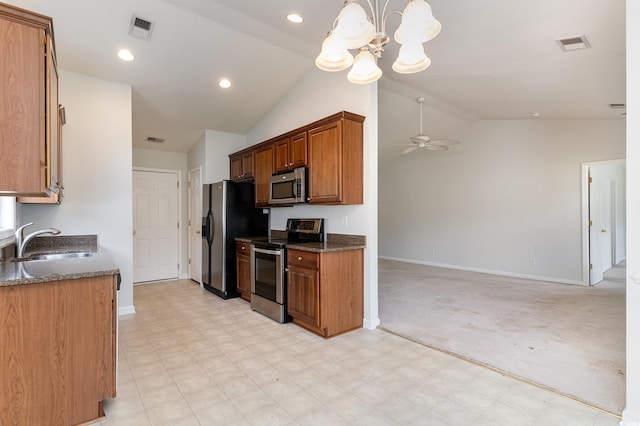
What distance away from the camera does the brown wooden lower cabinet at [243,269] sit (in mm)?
4422

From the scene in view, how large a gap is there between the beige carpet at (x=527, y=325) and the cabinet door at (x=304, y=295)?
0.87m

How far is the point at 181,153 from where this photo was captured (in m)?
6.16

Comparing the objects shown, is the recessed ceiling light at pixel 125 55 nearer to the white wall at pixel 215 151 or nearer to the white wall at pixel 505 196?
the white wall at pixel 215 151

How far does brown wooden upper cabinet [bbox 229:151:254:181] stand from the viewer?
4.90 m

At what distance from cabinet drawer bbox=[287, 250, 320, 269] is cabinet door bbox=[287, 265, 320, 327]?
5 cm

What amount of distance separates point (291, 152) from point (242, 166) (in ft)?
4.59

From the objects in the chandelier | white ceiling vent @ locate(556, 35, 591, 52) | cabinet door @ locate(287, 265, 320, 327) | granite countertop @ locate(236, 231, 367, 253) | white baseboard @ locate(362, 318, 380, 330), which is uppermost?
white ceiling vent @ locate(556, 35, 591, 52)

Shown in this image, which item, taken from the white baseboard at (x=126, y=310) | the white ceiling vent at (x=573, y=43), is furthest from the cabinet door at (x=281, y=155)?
the white ceiling vent at (x=573, y=43)

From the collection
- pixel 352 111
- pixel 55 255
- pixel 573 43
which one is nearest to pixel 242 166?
pixel 352 111

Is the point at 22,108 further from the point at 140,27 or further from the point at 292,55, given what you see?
the point at 292,55

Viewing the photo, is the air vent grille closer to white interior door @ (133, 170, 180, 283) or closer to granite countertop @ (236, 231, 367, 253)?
granite countertop @ (236, 231, 367, 253)

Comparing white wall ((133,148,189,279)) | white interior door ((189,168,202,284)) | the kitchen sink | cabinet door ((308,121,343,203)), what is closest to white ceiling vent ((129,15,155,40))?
cabinet door ((308,121,343,203))

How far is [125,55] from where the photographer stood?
11.7 ft

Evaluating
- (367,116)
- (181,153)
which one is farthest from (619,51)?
(181,153)
